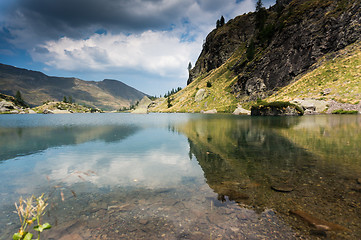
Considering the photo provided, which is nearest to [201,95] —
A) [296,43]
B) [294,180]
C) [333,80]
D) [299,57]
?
[299,57]

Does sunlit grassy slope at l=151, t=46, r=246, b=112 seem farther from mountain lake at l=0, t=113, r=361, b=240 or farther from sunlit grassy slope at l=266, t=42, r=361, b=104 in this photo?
mountain lake at l=0, t=113, r=361, b=240

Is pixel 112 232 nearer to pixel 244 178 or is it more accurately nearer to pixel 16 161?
pixel 244 178

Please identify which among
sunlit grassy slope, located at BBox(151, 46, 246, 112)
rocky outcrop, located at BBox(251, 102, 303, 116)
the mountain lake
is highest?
sunlit grassy slope, located at BBox(151, 46, 246, 112)

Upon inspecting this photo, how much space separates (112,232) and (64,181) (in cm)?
656

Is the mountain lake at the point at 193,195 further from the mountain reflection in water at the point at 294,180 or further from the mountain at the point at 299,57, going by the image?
the mountain at the point at 299,57

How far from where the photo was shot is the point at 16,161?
14.8 metres

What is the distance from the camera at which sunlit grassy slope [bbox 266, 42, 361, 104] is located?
64.6 meters

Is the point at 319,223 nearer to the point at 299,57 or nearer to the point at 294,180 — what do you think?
the point at 294,180

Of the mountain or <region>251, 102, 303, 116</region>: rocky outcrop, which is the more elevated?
the mountain

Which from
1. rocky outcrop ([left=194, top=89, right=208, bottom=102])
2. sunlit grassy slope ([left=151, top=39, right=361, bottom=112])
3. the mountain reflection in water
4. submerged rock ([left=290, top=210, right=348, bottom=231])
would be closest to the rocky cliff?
sunlit grassy slope ([left=151, top=39, right=361, bottom=112])

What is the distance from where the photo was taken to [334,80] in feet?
238

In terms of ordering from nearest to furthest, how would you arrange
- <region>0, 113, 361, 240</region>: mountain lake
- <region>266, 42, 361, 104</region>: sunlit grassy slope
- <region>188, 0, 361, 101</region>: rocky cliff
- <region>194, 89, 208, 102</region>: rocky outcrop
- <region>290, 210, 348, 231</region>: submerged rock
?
<region>290, 210, 348, 231</region>: submerged rock
<region>0, 113, 361, 240</region>: mountain lake
<region>266, 42, 361, 104</region>: sunlit grassy slope
<region>188, 0, 361, 101</region>: rocky cliff
<region>194, 89, 208, 102</region>: rocky outcrop

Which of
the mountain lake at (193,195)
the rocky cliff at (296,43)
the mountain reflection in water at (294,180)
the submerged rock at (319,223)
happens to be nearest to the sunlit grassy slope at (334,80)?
the rocky cliff at (296,43)

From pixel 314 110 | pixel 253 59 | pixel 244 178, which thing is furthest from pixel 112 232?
pixel 253 59
